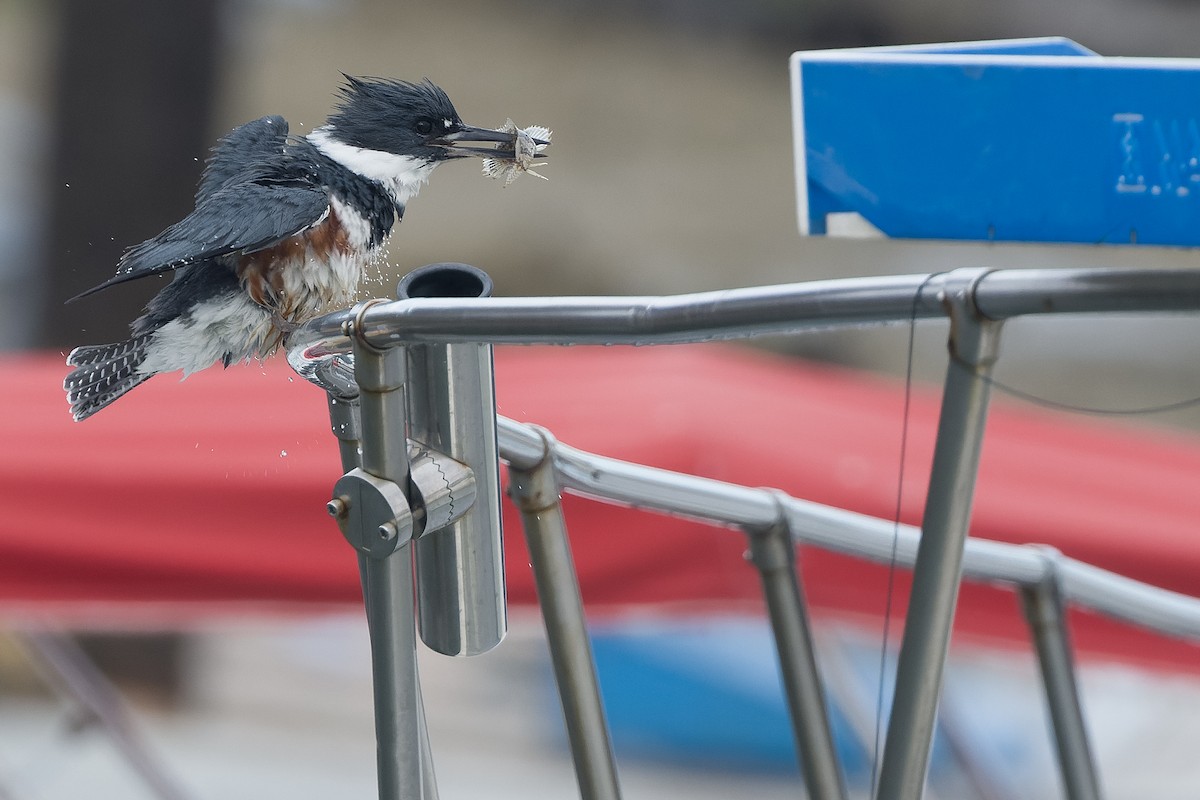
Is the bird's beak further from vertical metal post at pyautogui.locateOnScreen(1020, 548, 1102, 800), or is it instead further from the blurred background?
vertical metal post at pyautogui.locateOnScreen(1020, 548, 1102, 800)

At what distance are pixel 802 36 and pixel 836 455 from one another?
203cm

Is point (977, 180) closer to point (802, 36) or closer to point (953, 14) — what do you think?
point (802, 36)

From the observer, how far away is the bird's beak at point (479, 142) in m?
0.57

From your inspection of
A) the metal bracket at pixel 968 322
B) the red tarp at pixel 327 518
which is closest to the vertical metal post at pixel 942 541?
the metal bracket at pixel 968 322

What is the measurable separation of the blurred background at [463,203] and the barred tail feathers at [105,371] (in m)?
0.01

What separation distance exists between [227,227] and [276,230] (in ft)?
0.08

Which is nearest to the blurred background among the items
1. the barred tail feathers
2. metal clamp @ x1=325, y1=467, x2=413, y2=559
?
the barred tail feathers

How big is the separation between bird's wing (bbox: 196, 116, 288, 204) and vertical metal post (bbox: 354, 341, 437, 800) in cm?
11

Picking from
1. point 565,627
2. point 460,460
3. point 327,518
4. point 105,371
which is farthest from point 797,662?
point 327,518

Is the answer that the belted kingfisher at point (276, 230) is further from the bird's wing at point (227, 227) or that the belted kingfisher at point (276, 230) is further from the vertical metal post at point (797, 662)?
the vertical metal post at point (797, 662)

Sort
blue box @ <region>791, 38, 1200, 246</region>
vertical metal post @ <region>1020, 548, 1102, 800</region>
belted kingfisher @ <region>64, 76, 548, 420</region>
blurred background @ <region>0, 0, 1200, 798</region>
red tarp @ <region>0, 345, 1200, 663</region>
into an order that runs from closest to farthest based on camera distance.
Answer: blue box @ <region>791, 38, 1200, 246</region> < belted kingfisher @ <region>64, 76, 548, 420</region> < blurred background @ <region>0, 0, 1200, 798</region> < vertical metal post @ <region>1020, 548, 1102, 800</region> < red tarp @ <region>0, 345, 1200, 663</region>

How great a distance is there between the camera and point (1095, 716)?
3.81 metres

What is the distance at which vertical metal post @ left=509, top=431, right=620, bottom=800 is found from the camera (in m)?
0.64

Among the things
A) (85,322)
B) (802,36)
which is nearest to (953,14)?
(802,36)
